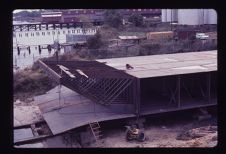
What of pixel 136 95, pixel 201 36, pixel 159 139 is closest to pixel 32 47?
pixel 201 36

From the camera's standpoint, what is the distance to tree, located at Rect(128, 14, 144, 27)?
39894mm

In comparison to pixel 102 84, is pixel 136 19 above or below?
above

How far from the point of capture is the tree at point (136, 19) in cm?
3989

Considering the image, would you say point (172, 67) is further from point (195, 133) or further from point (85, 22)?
point (85, 22)

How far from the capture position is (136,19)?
1578 inches

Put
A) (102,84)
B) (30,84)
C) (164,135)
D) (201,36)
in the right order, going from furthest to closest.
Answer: (201,36)
(30,84)
(102,84)
(164,135)

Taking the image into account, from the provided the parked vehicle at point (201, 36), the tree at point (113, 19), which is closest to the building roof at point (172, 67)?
the parked vehicle at point (201, 36)

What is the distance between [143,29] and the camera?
1588 inches

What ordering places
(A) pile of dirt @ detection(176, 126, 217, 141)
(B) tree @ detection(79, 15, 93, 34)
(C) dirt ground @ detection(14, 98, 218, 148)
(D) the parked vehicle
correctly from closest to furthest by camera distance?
(C) dirt ground @ detection(14, 98, 218, 148), (A) pile of dirt @ detection(176, 126, 217, 141), (D) the parked vehicle, (B) tree @ detection(79, 15, 93, 34)

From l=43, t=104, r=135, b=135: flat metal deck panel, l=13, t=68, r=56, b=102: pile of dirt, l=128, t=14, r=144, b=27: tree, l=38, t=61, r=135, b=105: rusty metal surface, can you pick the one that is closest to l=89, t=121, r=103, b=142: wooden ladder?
l=43, t=104, r=135, b=135: flat metal deck panel

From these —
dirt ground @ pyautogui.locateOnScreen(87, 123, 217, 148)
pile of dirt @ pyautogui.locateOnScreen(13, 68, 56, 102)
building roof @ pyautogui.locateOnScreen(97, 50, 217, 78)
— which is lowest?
dirt ground @ pyautogui.locateOnScreen(87, 123, 217, 148)

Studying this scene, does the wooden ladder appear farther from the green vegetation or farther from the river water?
the river water
